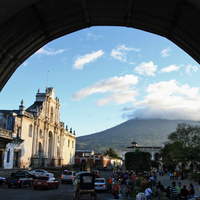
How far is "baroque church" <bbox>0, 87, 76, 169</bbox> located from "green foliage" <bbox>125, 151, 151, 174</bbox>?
16868 millimetres

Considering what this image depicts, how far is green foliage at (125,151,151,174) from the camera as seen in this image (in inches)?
1398

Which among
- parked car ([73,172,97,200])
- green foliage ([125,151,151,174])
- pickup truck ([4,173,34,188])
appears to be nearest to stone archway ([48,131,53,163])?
green foliage ([125,151,151,174])

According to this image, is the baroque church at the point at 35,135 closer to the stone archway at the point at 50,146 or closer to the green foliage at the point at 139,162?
the stone archway at the point at 50,146

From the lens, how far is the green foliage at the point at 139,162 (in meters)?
35.5

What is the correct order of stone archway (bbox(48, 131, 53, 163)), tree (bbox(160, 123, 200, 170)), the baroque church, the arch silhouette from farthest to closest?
1. stone archway (bbox(48, 131, 53, 163))
2. tree (bbox(160, 123, 200, 170))
3. the baroque church
4. the arch silhouette

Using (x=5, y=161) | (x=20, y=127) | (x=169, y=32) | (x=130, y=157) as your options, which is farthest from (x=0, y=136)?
(x=169, y=32)

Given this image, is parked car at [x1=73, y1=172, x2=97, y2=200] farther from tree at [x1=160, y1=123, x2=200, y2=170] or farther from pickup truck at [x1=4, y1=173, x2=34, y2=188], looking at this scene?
tree at [x1=160, y1=123, x2=200, y2=170]

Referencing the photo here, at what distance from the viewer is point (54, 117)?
5522 cm

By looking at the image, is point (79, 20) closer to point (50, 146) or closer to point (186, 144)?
point (186, 144)

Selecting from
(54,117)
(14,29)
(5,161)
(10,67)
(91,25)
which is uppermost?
(54,117)

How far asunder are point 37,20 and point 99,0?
983 mm

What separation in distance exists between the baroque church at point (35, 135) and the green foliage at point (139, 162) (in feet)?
55.3

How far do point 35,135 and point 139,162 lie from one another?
19410 mm

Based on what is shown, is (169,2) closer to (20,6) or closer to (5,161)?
(20,6)
